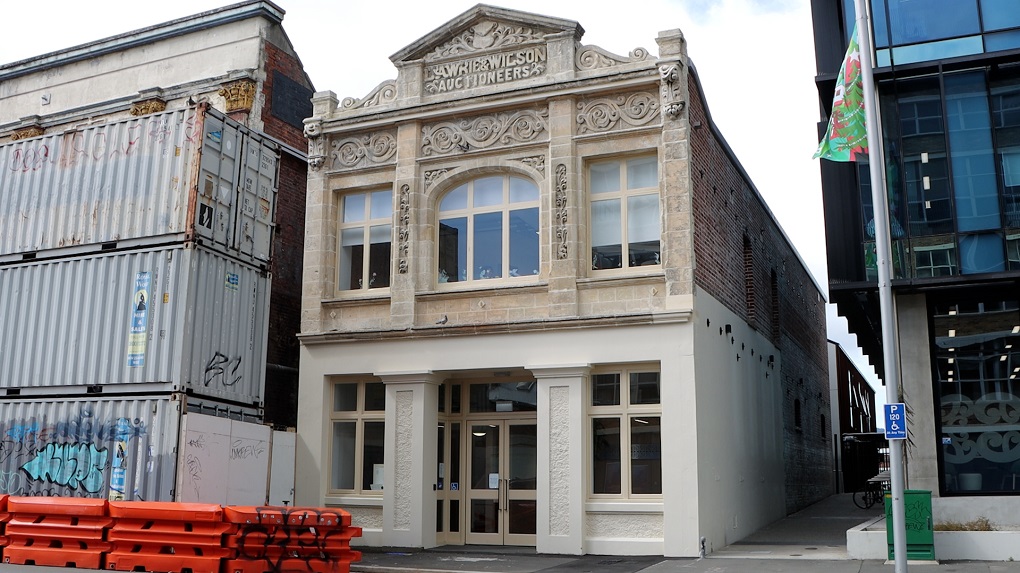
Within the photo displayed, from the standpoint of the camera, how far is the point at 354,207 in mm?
20031

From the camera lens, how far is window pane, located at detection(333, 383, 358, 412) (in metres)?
19.3

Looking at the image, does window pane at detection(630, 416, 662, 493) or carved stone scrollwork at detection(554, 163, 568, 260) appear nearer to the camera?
window pane at detection(630, 416, 662, 493)

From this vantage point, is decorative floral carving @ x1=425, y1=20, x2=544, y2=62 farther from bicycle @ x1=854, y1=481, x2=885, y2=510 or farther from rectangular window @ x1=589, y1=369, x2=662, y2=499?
bicycle @ x1=854, y1=481, x2=885, y2=510

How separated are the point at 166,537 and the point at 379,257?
8.02 m

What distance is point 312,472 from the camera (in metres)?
18.8

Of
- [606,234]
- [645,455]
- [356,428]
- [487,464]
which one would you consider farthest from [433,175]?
[645,455]

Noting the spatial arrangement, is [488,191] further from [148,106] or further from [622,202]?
[148,106]

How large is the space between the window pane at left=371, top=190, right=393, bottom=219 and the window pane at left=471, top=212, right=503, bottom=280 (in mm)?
1956

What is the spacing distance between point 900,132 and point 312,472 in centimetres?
1212

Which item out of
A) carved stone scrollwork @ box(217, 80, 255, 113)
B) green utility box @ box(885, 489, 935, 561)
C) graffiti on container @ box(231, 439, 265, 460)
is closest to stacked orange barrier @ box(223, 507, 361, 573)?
graffiti on container @ box(231, 439, 265, 460)

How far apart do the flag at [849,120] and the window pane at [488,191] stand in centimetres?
629

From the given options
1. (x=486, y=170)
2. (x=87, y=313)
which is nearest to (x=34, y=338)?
(x=87, y=313)

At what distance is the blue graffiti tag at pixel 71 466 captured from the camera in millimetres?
15211

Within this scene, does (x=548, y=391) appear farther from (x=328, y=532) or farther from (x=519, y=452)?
(x=328, y=532)
